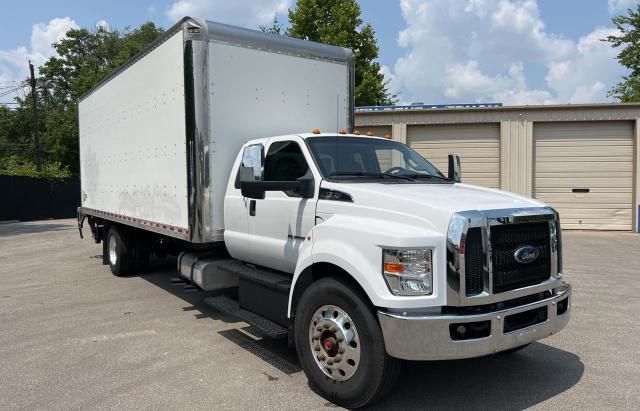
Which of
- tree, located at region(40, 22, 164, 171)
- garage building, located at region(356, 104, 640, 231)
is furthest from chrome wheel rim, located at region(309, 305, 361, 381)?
tree, located at region(40, 22, 164, 171)

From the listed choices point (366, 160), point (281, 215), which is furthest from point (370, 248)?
point (366, 160)

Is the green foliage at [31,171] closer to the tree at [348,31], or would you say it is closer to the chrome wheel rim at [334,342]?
the tree at [348,31]

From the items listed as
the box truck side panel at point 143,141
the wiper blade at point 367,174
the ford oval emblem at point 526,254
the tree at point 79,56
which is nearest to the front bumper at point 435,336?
the ford oval emblem at point 526,254

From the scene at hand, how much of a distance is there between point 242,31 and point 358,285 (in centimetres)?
364

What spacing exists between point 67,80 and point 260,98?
2195 inches

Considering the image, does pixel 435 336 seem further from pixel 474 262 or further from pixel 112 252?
pixel 112 252

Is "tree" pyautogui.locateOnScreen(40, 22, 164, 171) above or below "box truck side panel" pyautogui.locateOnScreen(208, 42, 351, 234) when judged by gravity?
above

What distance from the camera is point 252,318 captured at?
16.8ft

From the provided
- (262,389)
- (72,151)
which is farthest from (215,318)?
(72,151)

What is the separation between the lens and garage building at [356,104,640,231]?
56.0 feet

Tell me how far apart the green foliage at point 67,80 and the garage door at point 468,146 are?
35.7 metres

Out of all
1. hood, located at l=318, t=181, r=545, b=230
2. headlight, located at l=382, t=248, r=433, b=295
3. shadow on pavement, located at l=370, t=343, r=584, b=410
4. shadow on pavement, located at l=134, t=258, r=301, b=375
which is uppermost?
hood, located at l=318, t=181, r=545, b=230

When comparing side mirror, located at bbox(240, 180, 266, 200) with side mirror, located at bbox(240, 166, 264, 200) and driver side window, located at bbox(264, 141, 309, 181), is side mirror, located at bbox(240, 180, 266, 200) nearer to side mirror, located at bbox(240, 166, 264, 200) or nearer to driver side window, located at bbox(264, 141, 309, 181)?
side mirror, located at bbox(240, 166, 264, 200)

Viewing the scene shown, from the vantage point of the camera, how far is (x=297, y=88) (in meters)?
6.46
